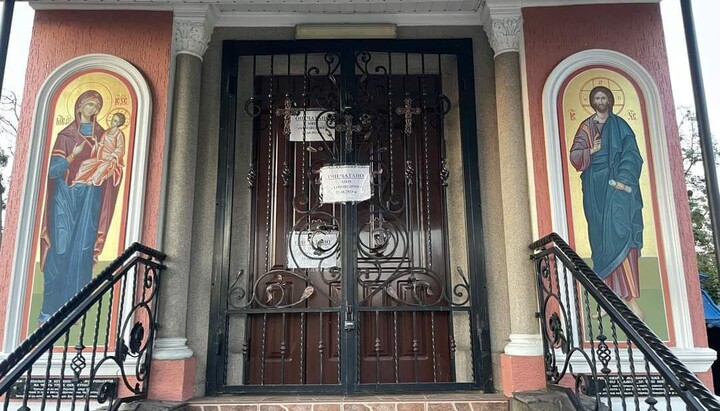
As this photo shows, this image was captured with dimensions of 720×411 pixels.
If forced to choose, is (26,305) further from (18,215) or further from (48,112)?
(48,112)

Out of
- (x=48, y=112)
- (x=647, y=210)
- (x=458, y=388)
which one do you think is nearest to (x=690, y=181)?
(x=647, y=210)

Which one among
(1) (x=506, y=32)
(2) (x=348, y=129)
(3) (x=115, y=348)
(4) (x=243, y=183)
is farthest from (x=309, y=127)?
(3) (x=115, y=348)

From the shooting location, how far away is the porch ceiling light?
419cm

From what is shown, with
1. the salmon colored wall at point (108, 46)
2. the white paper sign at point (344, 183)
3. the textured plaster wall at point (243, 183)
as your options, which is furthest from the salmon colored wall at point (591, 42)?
the salmon colored wall at point (108, 46)

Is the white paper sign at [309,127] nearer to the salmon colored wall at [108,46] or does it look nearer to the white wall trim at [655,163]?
A: the salmon colored wall at [108,46]

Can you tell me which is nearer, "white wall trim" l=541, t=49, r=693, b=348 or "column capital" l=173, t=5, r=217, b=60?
"white wall trim" l=541, t=49, r=693, b=348

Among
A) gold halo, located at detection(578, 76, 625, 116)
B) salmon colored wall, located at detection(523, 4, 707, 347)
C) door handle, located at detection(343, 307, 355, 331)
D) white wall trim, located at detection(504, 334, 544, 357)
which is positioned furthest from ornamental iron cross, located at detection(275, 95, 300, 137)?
white wall trim, located at detection(504, 334, 544, 357)

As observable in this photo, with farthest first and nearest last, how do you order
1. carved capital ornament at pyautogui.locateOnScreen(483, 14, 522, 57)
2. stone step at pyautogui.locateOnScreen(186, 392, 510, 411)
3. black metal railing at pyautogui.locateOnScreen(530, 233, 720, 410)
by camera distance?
carved capital ornament at pyautogui.locateOnScreen(483, 14, 522, 57), stone step at pyautogui.locateOnScreen(186, 392, 510, 411), black metal railing at pyautogui.locateOnScreen(530, 233, 720, 410)

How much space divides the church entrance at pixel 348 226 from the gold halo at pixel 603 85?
782mm

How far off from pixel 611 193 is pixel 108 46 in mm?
3627

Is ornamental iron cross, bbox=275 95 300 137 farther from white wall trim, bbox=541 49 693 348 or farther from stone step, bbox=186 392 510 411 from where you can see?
stone step, bbox=186 392 510 411

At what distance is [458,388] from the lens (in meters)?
3.72

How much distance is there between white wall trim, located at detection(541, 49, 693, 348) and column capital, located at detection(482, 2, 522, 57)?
1.22ft

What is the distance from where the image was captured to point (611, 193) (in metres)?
3.64
